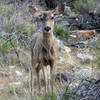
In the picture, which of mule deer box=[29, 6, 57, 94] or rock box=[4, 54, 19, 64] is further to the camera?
rock box=[4, 54, 19, 64]

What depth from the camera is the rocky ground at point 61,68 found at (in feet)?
13.3

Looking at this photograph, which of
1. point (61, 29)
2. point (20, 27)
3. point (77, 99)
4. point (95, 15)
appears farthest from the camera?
point (95, 15)

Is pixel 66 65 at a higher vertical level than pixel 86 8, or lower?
lower

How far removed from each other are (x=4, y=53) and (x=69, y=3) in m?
9.26

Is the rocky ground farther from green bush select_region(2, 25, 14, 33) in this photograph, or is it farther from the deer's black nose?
the deer's black nose

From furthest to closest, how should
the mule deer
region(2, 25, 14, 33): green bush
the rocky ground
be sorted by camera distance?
1. region(2, 25, 14, 33): green bush
2. the mule deer
3. the rocky ground

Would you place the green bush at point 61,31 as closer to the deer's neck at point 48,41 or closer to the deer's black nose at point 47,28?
the deer's neck at point 48,41

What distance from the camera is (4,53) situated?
8031 mm

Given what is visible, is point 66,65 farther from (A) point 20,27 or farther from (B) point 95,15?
(B) point 95,15

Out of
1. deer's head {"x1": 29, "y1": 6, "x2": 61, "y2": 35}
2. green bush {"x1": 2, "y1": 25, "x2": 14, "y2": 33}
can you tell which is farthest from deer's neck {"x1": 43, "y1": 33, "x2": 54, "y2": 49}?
green bush {"x1": 2, "y1": 25, "x2": 14, "y2": 33}

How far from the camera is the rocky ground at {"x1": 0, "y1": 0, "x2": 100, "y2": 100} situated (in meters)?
4.04

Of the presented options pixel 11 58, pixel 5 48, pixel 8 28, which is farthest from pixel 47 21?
pixel 8 28

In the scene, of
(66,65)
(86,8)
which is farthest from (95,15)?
(66,65)

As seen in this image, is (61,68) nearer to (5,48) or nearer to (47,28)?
(5,48)
